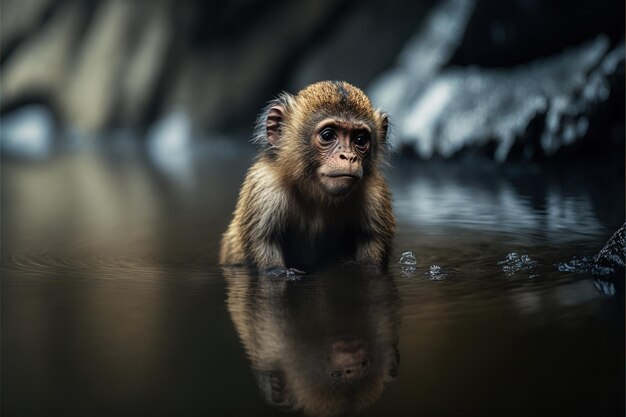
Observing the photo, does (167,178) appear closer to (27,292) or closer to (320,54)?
(320,54)

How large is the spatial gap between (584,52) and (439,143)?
1.84 meters

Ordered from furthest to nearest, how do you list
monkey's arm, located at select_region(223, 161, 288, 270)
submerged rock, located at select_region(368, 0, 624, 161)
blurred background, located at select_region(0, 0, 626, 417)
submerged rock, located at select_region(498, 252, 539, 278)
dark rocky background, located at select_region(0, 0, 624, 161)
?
1. dark rocky background, located at select_region(0, 0, 624, 161)
2. submerged rock, located at select_region(368, 0, 624, 161)
3. monkey's arm, located at select_region(223, 161, 288, 270)
4. submerged rock, located at select_region(498, 252, 539, 278)
5. blurred background, located at select_region(0, 0, 626, 417)

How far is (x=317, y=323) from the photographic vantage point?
3447 mm

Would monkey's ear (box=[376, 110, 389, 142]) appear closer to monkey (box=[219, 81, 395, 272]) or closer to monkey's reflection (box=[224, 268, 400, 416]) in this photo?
monkey (box=[219, 81, 395, 272])

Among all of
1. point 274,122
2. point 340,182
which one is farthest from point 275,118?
point 340,182

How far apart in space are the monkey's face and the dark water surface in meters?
0.46

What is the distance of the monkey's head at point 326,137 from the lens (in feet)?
14.0

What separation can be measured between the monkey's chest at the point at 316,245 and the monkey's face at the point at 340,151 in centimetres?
32

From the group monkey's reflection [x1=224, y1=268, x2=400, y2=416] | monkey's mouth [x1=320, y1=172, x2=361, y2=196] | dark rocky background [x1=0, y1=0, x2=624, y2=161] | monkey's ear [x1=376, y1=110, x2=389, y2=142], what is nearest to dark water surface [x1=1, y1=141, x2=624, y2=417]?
monkey's reflection [x1=224, y1=268, x2=400, y2=416]

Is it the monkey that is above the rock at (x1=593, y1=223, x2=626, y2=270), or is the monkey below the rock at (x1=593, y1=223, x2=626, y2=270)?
above

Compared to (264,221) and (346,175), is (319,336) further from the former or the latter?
(264,221)

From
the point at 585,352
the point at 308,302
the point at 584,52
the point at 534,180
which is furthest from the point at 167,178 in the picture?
the point at 585,352

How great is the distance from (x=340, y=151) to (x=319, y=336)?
4.25 ft

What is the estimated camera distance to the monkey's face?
4227 millimetres
